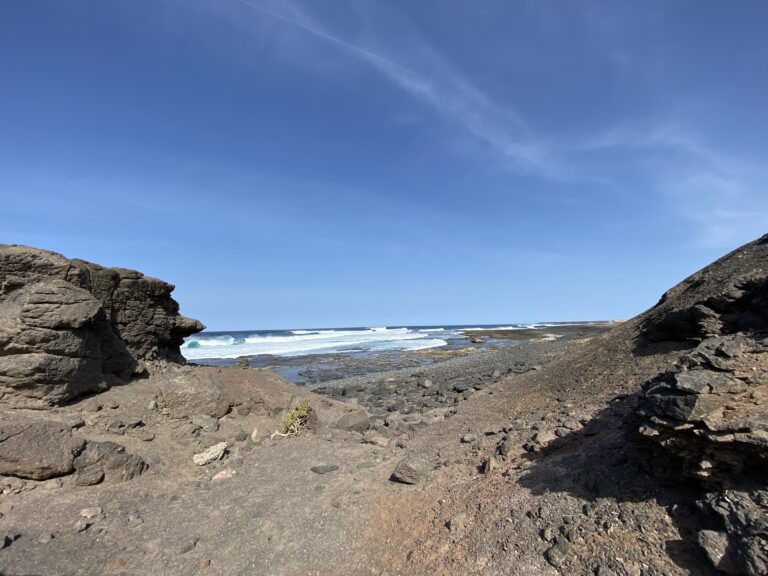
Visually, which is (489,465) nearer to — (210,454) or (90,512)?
(210,454)

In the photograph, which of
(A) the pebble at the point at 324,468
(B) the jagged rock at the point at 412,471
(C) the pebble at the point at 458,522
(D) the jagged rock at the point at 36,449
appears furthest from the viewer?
(A) the pebble at the point at 324,468

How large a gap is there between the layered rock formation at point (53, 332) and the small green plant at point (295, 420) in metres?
3.68

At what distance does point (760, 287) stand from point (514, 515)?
6.47 m

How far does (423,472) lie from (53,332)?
23.5 feet

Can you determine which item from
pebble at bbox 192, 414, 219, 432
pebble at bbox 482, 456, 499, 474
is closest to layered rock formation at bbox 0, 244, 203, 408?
pebble at bbox 192, 414, 219, 432

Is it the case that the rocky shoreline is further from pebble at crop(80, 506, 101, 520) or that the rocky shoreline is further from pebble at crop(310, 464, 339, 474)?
pebble at crop(80, 506, 101, 520)

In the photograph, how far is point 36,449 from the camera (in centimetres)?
662

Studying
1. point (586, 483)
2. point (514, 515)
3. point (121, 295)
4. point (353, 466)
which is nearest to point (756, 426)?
point (586, 483)

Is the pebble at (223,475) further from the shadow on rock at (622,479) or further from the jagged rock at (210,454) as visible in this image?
the shadow on rock at (622,479)

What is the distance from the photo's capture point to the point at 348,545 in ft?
18.7

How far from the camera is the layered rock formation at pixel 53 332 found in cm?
754

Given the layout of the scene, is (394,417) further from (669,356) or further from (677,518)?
(677,518)

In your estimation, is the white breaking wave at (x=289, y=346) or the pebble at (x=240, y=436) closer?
the pebble at (x=240, y=436)

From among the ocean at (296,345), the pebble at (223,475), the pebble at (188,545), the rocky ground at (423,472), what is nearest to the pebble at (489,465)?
the rocky ground at (423,472)
